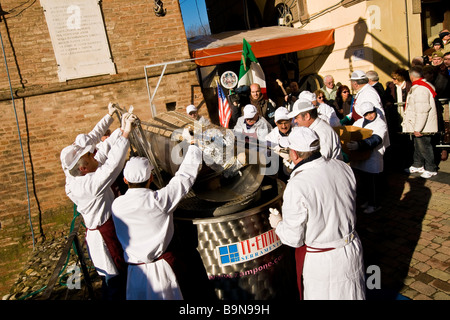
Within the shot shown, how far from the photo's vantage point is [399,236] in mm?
4363

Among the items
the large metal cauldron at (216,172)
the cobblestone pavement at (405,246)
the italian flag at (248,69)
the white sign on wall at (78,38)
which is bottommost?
the cobblestone pavement at (405,246)

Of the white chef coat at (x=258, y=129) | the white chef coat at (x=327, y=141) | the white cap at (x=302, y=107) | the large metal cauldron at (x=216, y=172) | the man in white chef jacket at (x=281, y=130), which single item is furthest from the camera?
the white chef coat at (x=258, y=129)

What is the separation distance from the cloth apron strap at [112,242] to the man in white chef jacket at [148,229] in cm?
77

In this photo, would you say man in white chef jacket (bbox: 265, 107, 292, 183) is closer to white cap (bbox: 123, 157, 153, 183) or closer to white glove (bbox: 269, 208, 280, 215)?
white glove (bbox: 269, 208, 280, 215)

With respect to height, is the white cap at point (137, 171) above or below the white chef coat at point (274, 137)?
above

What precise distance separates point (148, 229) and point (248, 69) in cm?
528

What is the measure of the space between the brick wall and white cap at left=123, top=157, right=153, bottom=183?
543 cm

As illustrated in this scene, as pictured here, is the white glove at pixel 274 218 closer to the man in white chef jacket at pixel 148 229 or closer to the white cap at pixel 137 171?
the man in white chef jacket at pixel 148 229

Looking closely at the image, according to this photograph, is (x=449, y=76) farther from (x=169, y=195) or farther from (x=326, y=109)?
(x=169, y=195)

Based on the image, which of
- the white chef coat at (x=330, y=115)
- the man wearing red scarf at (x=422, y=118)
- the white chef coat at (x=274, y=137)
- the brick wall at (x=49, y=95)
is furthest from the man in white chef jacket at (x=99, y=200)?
the man wearing red scarf at (x=422, y=118)

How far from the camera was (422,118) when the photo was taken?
5.94 m

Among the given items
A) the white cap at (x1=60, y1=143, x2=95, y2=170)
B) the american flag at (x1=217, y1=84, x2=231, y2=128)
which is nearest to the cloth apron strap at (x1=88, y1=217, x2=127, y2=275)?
the white cap at (x1=60, y1=143, x2=95, y2=170)

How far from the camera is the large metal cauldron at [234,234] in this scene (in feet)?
9.10

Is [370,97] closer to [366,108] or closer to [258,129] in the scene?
[366,108]
